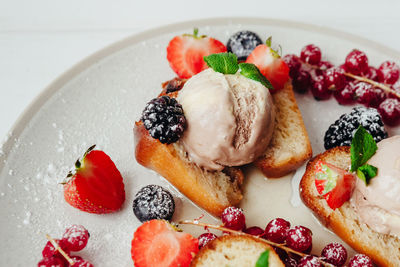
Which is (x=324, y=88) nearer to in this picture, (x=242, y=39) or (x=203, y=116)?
(x=242, y=39)

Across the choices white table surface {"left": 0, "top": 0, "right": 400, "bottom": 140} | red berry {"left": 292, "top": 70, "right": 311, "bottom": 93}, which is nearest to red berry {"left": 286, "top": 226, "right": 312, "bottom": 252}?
red berry {"left": 292, "top": 70, "right": 311, "bottom": 93}

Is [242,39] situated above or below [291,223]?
above

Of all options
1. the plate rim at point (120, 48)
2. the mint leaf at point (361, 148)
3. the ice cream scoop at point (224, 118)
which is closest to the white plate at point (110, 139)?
the plate rim at point (120, 48)

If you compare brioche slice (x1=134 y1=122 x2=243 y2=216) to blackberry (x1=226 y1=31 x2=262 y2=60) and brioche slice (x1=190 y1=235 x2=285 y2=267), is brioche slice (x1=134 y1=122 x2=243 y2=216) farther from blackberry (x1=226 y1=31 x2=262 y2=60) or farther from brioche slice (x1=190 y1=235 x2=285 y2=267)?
blackberry (x1=226 y1=31 x2=262 y2=60)

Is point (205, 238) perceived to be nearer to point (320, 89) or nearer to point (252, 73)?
point (252, 73)

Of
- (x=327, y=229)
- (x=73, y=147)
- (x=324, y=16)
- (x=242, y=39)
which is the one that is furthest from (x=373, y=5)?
(x=73, y=147)

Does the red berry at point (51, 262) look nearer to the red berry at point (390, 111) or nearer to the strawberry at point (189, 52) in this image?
the strawberry at point (189, 52)
